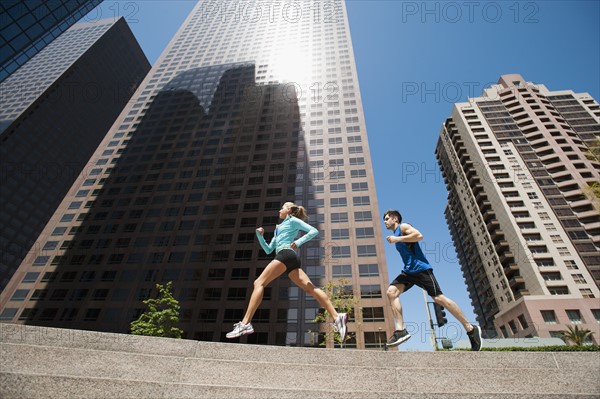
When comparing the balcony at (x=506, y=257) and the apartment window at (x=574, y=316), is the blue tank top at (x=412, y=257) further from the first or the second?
the balcony at (x=506, y=257)

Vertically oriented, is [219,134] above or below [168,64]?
below

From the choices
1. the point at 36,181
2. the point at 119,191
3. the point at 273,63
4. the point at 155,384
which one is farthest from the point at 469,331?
the point at 36,181

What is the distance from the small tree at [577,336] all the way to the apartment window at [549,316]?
8.97ft

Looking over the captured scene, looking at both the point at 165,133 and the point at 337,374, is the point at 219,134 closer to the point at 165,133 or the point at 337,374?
the point at 165,133

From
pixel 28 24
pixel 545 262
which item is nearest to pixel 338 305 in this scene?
pixel 545 262

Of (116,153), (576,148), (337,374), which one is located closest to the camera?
(337,374)

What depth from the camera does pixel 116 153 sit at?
6788 cm

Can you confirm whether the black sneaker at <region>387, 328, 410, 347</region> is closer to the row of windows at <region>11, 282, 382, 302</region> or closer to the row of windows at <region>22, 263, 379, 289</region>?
the row of windows at <region>11, 282, 382, 302</region>

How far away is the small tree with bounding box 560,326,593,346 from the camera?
3712cm

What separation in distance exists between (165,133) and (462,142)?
227 ft

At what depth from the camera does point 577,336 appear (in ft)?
122

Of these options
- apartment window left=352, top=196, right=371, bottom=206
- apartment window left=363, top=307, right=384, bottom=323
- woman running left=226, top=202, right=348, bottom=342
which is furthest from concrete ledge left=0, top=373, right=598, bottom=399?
apartment window left=352, top=196, right=371, bottom=206

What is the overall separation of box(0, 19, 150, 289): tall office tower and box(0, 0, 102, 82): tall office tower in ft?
184

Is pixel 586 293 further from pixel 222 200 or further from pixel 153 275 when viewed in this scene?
pixel 153 275
